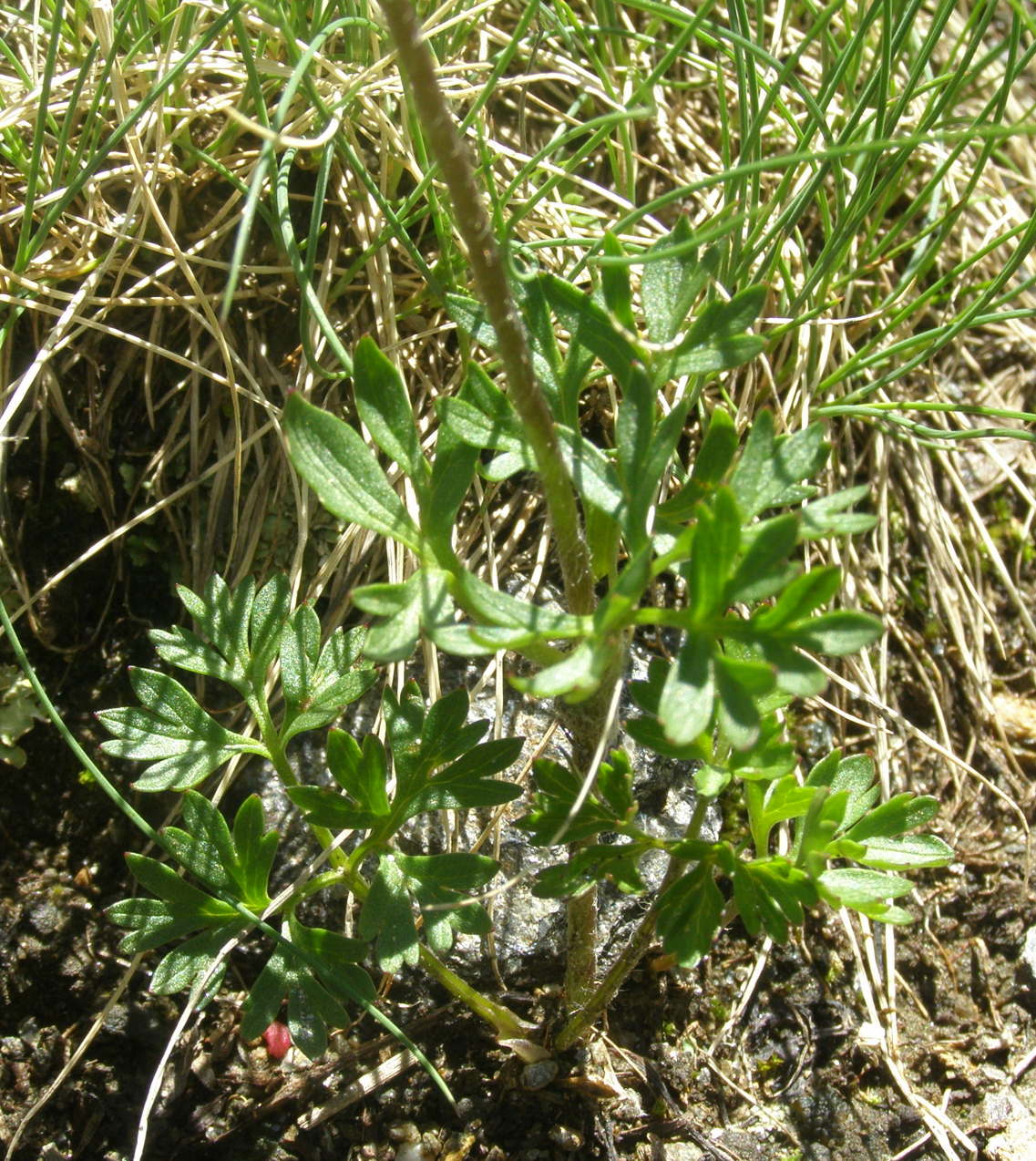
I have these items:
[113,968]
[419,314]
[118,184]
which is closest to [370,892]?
[113,968]

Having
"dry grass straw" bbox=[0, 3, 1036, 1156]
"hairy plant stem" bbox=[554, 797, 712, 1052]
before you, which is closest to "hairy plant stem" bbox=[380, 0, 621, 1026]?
"hairy plant stem" bbox=[554, 797, 712, 1052]

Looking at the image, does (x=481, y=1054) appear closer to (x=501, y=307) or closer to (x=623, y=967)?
(x=623, y=967)

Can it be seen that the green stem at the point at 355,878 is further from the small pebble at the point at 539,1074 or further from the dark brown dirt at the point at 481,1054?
the dark brown dirt at the point at 481,1054

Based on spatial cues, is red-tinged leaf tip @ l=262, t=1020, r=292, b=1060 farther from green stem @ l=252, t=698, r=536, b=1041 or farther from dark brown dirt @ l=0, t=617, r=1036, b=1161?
green stem @ l=252, t=698, r=536, b=1041

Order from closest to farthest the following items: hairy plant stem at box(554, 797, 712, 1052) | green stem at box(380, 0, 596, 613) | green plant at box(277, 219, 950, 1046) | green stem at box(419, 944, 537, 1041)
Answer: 1. green stem at box(380, 0, 596, 613)
2. green plant at box(277, 219, 950, 1046)
3. hairy plant stem at box(554, 797, 712, 1052)
4. green stem at box(419, 944, 537, 1041)

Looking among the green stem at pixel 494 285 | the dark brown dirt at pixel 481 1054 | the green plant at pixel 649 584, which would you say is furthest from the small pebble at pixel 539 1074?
the green stem at pixel 494 285

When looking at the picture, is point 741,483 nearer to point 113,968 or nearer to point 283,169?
point 283,169

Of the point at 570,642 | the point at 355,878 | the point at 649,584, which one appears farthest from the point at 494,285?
the point at 355,878

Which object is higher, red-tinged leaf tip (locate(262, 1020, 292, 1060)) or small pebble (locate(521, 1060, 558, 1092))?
small pebble (locate(521, 1060, 558, 1092))
